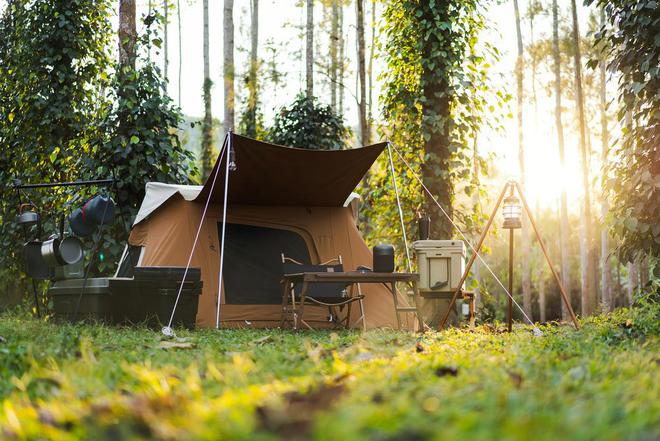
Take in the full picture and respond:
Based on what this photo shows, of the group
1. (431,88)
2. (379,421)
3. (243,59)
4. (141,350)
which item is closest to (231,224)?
(431,88)

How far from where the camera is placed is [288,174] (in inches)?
272

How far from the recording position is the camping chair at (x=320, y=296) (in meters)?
6.61

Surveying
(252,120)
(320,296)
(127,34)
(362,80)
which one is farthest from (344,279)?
(252,120)

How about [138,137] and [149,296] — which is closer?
[149,296]

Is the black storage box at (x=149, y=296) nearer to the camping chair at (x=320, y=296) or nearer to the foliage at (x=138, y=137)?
the camping chair at (x=320, y=296)

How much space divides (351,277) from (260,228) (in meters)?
1.67

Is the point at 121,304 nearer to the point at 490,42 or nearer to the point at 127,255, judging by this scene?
the point at 127,255

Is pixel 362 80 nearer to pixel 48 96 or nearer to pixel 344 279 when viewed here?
pixel 48 96

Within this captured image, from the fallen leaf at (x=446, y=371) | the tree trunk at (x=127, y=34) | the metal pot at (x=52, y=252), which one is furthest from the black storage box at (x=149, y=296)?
the fallen leaf at (x=446, y=371)

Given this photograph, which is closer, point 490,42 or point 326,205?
point 326,205

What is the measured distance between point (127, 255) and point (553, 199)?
23.4 meters

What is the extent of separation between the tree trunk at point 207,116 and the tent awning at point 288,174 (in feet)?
37.2

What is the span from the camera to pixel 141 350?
3842 millimetres

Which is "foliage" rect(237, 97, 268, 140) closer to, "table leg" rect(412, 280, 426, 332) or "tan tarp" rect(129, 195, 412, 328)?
"tan tarp" rect(129, 195, 412, 328)
